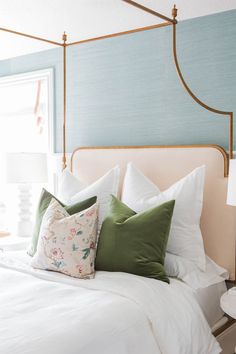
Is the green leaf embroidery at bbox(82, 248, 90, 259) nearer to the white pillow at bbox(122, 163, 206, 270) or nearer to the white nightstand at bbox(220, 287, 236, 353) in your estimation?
the white pillow at bbox(122, 163, 206, 270)

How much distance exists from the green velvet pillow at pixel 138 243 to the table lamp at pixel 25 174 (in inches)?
52.9

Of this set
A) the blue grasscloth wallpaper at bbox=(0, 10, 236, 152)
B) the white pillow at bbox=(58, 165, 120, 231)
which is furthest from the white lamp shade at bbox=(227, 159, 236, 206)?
the white pillow at bbox=(58, 165, 120, 231)

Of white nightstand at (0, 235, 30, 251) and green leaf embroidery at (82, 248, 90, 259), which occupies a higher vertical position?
green leaf embroidery at (82, 248, 90, 259)

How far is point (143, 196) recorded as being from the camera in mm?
3008

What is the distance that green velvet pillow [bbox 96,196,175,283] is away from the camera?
2525 mm

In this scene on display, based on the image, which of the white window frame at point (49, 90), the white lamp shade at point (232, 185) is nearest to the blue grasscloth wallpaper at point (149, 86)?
the white window frame at point (49, 90)

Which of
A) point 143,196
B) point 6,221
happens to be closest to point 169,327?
point 143,196

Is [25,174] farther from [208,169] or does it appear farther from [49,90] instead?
[208,169]

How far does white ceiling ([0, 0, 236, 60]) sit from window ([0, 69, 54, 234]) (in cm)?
54

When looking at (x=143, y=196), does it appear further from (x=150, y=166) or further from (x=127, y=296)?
(x=127, y=296)

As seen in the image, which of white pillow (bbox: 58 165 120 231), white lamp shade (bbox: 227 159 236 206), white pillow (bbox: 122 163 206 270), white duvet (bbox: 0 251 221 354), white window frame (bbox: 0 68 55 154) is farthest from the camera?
white window frame (bbox: 0 68 55 154)

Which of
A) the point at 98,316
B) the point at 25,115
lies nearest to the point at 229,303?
the point at 98,316

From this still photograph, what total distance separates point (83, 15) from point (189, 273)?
1.89 m

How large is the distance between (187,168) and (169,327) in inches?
46.7
